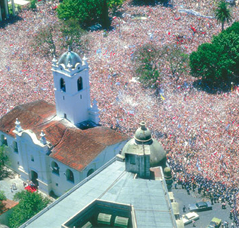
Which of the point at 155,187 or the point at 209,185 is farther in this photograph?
the point at 209,185

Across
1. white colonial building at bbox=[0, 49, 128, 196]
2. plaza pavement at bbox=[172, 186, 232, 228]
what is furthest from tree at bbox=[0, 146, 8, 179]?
plaza pavement at bbox=[172, 186, 232, 228]

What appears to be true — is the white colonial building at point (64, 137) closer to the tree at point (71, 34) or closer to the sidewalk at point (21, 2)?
the tree at point (71, 34)

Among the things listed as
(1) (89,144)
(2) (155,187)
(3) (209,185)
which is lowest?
(3) (209,185)

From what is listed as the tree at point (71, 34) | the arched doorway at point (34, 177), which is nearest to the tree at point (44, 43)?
the tree at point (71, 34)

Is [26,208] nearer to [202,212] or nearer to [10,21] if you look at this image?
[202,212]

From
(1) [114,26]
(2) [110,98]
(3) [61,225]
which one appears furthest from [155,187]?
(1) [114,26]

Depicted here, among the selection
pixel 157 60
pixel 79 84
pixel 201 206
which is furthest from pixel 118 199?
pixel 157 60

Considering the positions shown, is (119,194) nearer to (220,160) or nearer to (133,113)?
(220,160)
